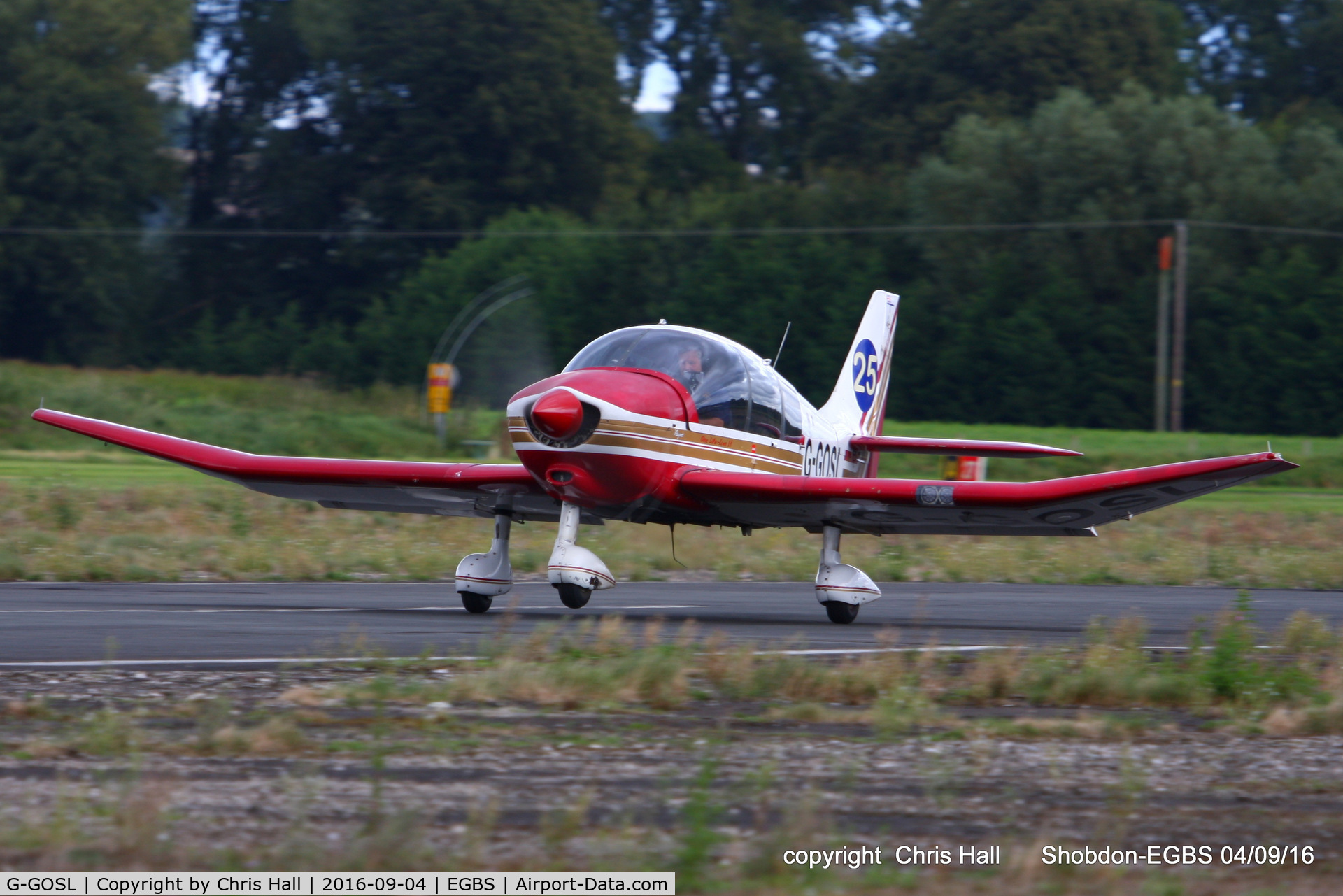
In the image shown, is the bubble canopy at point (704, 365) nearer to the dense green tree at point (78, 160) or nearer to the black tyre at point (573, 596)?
the black tyre at point (573, 596)

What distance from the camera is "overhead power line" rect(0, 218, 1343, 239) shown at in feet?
159

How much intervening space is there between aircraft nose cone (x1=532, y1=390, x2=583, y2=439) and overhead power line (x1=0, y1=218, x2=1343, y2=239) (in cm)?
3473

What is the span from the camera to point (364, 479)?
1262cm

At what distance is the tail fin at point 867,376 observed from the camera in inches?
621

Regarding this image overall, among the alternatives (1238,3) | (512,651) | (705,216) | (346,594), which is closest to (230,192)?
(705,216)

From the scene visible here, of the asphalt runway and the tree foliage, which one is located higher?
the tree foliage

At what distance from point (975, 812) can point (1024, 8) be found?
2476 inches

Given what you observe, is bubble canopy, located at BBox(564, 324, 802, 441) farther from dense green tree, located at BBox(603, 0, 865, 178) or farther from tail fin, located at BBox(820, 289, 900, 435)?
dense green tree, located at BBox(603, 0, 865, 178)
